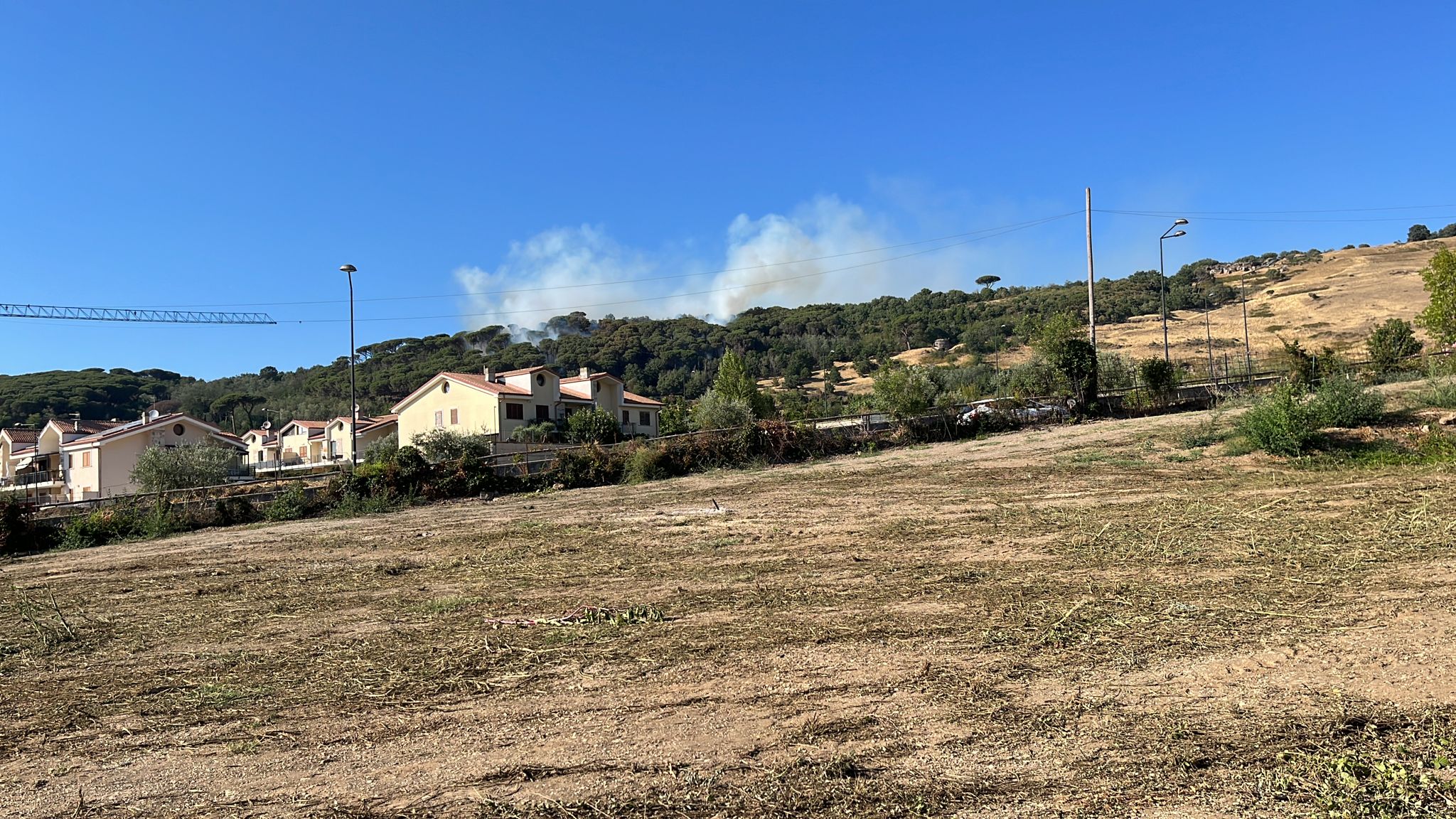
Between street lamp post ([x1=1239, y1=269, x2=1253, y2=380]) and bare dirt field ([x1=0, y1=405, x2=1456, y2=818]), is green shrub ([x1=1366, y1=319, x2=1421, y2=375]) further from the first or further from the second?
bare dirt field ([x1=0, y1=405, x2=1456, y2=818])

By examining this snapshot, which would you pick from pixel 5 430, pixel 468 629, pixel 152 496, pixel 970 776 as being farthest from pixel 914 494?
pixel 5 430

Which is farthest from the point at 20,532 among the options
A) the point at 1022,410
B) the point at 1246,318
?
the point at 1246,318

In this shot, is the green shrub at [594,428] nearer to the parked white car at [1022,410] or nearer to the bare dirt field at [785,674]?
the parked white car at [1022,410]

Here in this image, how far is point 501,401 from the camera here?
51.9 meters

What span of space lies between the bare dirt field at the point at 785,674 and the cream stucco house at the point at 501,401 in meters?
41.5

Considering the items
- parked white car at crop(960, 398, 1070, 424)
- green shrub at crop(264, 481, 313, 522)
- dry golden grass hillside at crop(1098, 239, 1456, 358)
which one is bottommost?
green shrub at crop(264, 481, 313, 522)

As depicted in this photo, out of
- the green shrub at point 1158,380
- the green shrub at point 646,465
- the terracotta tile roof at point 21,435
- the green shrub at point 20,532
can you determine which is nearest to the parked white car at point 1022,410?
the green shrub at point 1158,380

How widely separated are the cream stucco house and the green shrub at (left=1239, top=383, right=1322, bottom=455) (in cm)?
4049

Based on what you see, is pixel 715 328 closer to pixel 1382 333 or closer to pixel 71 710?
pixel 1382 333

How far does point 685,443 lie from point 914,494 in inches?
387

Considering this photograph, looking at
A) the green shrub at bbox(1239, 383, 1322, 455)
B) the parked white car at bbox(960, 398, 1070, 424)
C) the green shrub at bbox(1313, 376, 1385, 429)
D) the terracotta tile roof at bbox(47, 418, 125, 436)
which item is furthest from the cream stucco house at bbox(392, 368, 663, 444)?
the green shrub at bbox(1313, 376, 1385, 429)

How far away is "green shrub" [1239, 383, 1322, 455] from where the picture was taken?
14852 millimetres

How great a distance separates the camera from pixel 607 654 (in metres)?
5.76

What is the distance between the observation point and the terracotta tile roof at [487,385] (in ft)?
171
